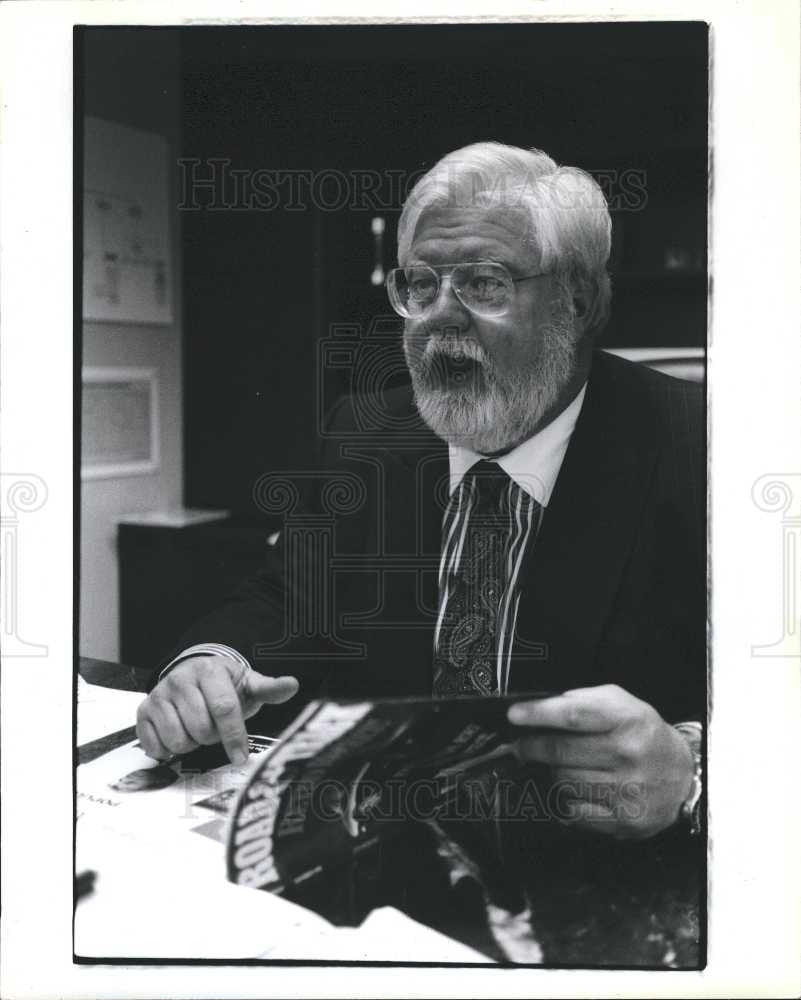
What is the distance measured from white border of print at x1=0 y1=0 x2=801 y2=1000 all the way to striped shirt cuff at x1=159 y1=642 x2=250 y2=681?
206 mm

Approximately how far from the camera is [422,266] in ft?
6.11

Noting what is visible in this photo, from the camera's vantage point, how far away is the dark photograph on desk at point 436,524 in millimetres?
1859

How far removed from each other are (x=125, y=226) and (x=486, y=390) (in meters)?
0.86

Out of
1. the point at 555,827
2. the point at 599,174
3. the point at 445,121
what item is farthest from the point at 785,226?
the point at 555,827

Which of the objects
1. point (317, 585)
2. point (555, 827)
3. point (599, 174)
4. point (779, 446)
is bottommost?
point (555, 827)

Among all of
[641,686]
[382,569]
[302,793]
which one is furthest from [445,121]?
[302,793]

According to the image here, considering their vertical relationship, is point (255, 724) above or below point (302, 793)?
above

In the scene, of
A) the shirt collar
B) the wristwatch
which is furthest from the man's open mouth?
the wristwatch

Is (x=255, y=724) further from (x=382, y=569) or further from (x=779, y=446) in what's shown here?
(x=779, y=446)

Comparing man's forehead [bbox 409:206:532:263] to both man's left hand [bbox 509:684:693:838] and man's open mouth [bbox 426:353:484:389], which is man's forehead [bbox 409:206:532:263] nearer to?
man's open mouth [bbox 426:353:484:389]

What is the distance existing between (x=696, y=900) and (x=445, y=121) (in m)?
1.50

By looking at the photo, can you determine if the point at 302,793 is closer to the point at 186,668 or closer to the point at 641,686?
the point at 186,668

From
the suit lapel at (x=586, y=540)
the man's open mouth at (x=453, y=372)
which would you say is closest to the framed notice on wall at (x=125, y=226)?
the man's open mouth at (x=453, y=372)

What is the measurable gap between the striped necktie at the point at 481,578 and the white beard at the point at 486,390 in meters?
0.07
